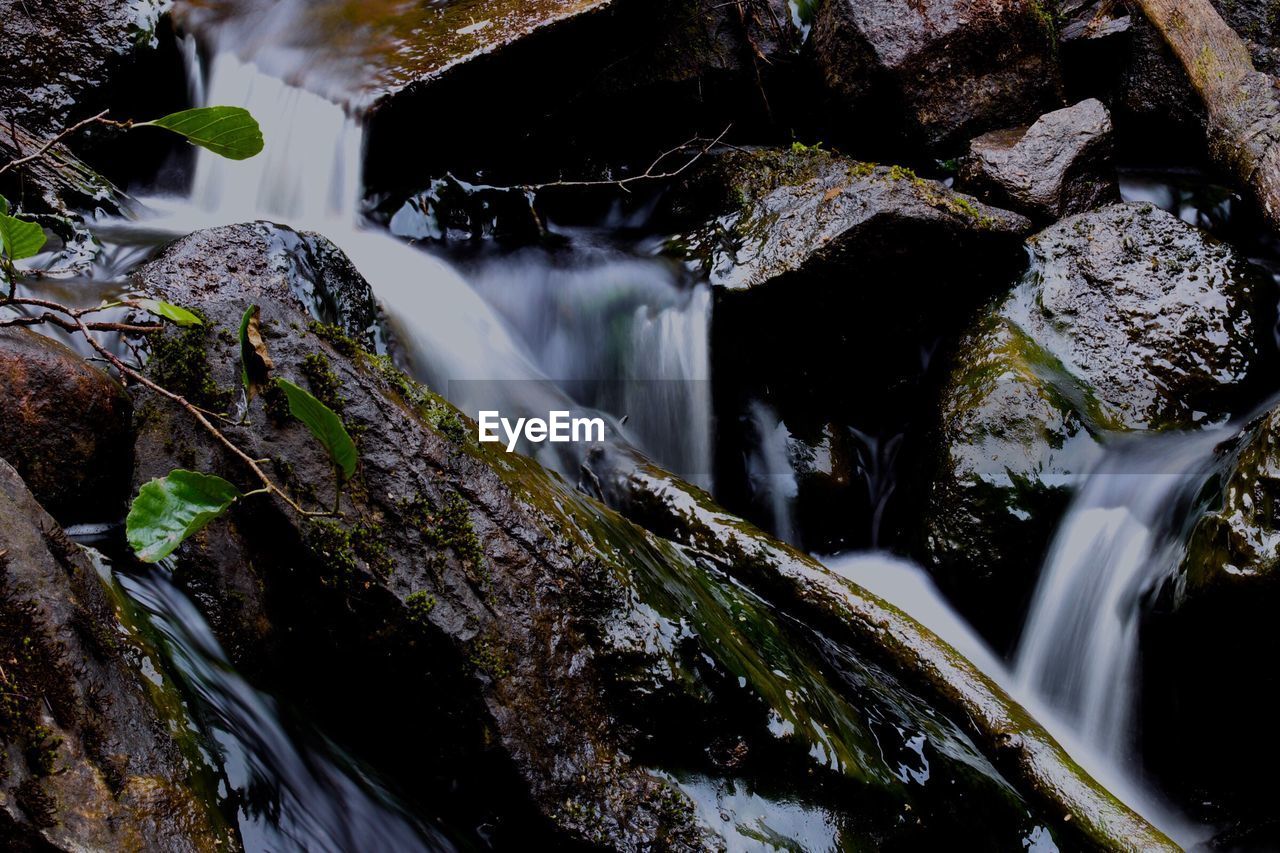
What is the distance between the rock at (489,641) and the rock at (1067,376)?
159 cm

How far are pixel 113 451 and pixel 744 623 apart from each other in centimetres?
197

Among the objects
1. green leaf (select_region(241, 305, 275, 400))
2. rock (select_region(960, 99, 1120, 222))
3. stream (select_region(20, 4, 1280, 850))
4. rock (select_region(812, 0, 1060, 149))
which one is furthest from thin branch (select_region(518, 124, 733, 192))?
green leaf (select_region(241, 305, 275, 400))

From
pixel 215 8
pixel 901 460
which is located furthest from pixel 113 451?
pixel 215 8

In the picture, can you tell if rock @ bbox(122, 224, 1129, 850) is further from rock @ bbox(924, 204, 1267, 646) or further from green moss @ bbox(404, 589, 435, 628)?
rock @ bbox(924, 204, 1267, 646)

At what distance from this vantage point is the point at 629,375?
16.3 feet

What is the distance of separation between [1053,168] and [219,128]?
463 cm

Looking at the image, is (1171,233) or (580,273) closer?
(1171,233)

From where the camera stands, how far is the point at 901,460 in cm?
472

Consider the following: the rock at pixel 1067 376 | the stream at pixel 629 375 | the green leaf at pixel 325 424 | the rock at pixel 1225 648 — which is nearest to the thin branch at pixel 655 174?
the stream at pixel 629 375

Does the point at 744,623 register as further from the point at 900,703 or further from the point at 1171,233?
the point at 1171,233

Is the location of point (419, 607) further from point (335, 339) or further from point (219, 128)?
point (219, 128)

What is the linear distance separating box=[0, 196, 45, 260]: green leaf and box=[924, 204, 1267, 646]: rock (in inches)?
140

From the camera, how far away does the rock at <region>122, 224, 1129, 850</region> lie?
219 cm

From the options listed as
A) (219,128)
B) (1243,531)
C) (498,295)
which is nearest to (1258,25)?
(1243,531)
